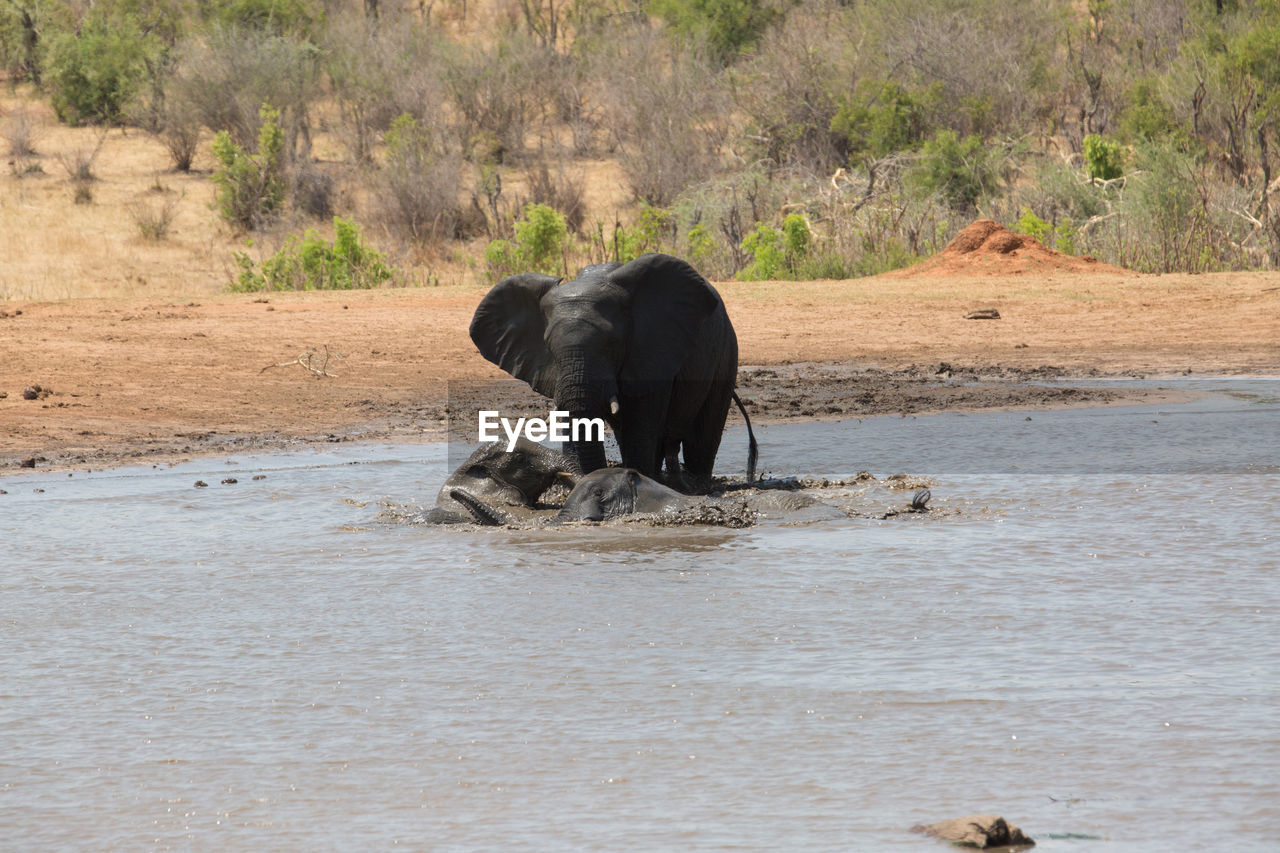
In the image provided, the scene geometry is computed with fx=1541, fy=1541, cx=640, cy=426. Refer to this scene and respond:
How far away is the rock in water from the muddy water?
63 millimetres

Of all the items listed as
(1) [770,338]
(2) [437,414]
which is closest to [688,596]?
(2) [437,414]

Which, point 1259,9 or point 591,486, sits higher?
point 1259,9

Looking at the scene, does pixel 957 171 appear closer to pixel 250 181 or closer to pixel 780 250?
pixel 780 250

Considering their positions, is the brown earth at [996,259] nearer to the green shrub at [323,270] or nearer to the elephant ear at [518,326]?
the green shrub at [323,270]

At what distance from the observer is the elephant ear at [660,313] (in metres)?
7.50

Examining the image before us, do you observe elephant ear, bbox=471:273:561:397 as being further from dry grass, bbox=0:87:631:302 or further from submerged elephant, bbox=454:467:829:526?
dry grass, bbox=0:87:631:302

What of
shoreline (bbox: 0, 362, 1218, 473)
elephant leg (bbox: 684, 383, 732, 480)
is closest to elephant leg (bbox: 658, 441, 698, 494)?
elephant leg (bbox: 684, 383, 732, 480)

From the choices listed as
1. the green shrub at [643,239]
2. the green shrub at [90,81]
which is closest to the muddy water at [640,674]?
the green shrub at [643,239]

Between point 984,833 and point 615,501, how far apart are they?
14.1ft

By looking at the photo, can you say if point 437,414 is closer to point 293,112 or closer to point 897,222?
point 897,222

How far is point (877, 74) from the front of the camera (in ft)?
107

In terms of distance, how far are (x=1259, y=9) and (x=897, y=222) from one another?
49.5 feet

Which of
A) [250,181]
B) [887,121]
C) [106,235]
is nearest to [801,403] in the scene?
[106,235]

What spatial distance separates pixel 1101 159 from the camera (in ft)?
80.8
